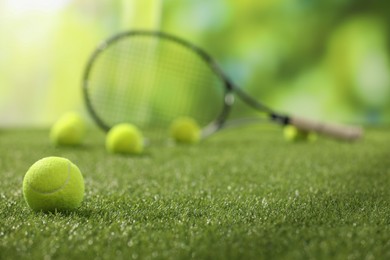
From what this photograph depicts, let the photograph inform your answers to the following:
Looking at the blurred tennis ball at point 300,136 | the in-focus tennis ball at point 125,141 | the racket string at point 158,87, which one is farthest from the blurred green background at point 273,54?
the in-focus tennis ball at point 125,141

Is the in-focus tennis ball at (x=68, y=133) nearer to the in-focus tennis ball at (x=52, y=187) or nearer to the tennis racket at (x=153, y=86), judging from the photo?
the tennis racket at (x=153, y=86)

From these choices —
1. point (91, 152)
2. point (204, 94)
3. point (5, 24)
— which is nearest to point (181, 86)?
point (204, 94)

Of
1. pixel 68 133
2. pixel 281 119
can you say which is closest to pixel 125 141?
pixel 68 133

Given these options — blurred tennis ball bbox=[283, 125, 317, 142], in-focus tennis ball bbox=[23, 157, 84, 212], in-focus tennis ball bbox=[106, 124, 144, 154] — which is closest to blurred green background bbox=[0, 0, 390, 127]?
blurred tennis ball bbox=[283, 125, 317, 142]

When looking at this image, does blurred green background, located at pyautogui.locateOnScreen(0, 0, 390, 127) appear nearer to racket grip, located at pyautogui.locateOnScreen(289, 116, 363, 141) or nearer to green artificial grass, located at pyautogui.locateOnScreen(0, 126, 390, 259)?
racket grip, located at pyautogui.locateOnScreen(289, 116, 363, 141)

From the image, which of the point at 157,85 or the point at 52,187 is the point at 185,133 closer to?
the point at 157,85

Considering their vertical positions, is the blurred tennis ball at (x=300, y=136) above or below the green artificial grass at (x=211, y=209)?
below
